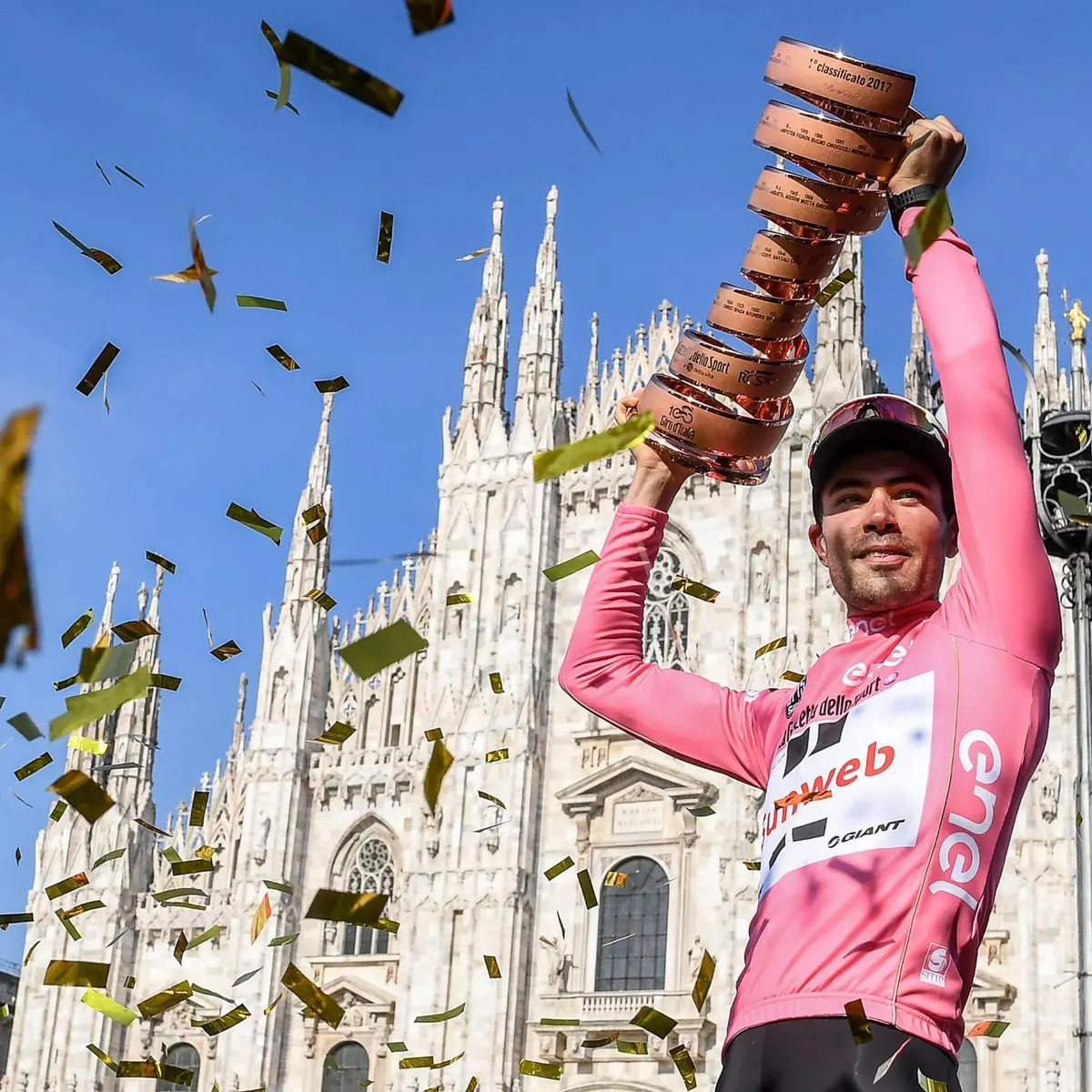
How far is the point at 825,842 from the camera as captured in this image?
2891mm

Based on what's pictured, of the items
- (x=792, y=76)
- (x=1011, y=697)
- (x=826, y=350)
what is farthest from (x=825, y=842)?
(x=826, y=350)

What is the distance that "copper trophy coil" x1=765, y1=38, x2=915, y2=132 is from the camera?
2.98 m

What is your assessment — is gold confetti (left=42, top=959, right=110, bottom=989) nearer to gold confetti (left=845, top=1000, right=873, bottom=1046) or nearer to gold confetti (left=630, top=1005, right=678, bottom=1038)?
gold confetti (left=630, top=1005, right=678, bottom=1038)

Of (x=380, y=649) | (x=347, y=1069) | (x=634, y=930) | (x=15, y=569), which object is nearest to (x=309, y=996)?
(x=380, y=649)

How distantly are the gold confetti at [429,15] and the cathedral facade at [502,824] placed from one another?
62.7ft

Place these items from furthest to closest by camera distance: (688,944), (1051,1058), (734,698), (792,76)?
(688,944) < (1051,1058) < (734,698) < (792,76)

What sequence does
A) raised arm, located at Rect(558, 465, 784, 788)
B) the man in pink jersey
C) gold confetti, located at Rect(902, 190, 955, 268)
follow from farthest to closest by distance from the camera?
raised arm, located at Rect(558, 465, 784, 788) < gold confetti, located at Rect(902, 190, 955, 268) < the man in pink jersey

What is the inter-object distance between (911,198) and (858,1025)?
148 centimetres

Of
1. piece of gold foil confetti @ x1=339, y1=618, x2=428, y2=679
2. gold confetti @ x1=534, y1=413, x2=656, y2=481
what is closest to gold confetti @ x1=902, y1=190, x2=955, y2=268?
gold confetti @ x1=534, y1=413, x2=656, y2=481

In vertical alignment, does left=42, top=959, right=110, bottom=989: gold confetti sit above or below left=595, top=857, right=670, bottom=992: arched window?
below

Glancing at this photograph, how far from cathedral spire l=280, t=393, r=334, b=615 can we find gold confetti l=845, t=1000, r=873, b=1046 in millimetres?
24015

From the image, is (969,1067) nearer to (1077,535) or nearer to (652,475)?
(1077,535)

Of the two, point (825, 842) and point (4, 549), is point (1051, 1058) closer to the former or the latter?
point (825, 842)

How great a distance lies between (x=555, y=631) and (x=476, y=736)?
82.1 inches
